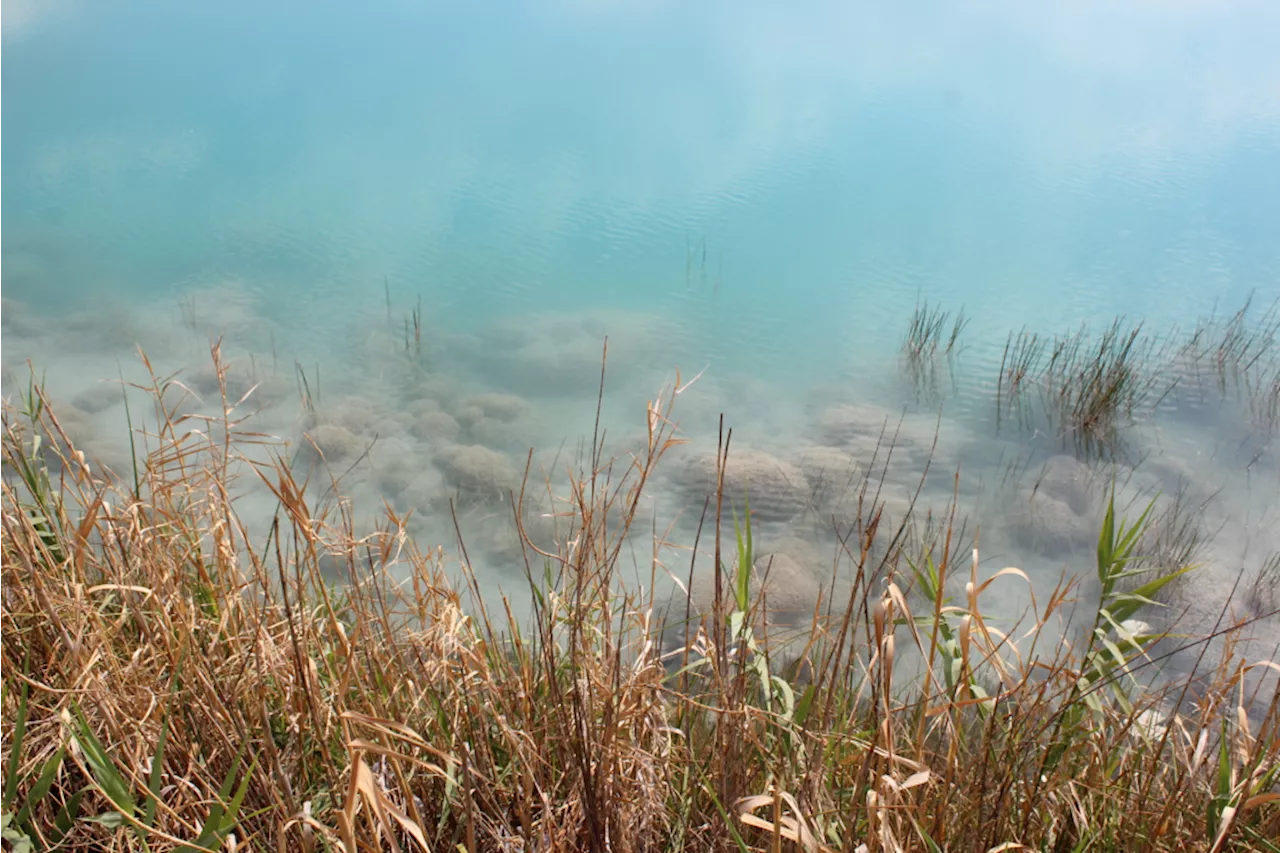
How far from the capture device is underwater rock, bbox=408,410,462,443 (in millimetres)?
3770

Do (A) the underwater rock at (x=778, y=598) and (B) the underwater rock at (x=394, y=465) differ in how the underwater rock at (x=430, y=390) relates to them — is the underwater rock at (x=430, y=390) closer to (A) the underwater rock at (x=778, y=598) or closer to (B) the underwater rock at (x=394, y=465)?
(B) the underwater rock at (x=394, y=465)

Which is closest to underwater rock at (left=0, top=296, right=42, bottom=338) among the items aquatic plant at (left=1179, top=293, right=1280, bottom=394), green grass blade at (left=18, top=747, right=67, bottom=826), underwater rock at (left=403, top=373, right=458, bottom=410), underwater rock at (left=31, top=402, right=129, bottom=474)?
underwater rock at (left=31, top=402, right=129, bottom=474)

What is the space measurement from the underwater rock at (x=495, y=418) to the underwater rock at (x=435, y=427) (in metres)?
0.05

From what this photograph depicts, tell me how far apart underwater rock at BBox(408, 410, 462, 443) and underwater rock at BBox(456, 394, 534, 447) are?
51mm

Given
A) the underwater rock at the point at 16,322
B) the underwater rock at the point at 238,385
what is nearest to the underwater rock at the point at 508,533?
the underwater rock at the point at 238,385

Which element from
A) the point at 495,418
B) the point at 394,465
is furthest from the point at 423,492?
the point at 495,418

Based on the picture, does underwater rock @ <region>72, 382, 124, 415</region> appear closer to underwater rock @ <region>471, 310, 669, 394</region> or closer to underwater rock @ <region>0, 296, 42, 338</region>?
underwater rock @ <region>0, 296, 42, 338</region>

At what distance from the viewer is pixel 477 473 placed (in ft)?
11.5

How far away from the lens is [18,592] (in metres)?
1.50

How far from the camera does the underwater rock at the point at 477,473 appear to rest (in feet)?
11.2

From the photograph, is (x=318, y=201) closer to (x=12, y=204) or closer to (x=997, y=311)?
(x=12, y=204)

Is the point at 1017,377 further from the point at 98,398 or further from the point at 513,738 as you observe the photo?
the point at 98,398

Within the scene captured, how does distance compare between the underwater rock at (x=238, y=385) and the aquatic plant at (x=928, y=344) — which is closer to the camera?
the underwater rock at (x=238, y=385)

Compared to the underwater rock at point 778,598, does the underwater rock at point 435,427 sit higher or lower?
higher
